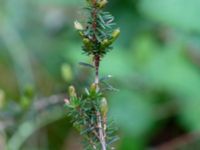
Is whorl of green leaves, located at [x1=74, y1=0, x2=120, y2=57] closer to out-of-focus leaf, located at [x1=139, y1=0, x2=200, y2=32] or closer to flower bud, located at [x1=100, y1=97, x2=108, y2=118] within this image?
flower bud, located at [x1=100, y1=97, x2=108, y2=118]

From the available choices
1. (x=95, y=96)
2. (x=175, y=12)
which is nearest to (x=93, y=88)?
(x=95, y=96)

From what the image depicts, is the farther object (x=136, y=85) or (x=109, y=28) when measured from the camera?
(x=136, y=85)

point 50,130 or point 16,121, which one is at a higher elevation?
point 50,130

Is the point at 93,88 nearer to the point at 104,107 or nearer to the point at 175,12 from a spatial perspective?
the point at 104,107

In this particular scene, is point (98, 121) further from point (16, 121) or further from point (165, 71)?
point (165, 71)

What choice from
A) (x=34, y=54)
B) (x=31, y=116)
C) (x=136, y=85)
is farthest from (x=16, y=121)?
(x=34, y=54)

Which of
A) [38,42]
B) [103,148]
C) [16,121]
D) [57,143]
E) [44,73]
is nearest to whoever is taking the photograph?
[103,148]

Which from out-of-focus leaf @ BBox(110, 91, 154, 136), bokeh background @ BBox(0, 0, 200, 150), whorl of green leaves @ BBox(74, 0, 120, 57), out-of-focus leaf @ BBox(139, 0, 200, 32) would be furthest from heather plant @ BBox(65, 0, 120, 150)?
out-of-focus leaf @ BBox(139, 0, 200, 32)
